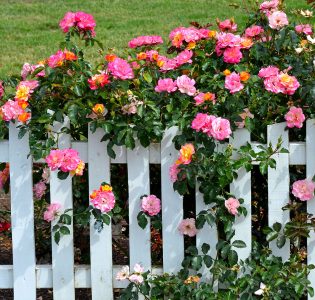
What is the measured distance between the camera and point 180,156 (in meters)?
3.13

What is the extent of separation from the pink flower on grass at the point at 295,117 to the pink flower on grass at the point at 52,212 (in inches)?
35.8

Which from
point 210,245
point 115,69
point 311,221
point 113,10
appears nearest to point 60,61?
point 115,69

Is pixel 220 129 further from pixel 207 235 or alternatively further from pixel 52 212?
pixel 52 212

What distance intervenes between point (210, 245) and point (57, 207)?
0.59 metres

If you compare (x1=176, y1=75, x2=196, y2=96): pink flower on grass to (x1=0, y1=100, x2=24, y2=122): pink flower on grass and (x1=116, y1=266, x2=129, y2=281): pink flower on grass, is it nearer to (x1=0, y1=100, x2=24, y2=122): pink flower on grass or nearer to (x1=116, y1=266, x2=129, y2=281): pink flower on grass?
(x1=0, y1=100, x2=24, y2=122): pink flower on grass

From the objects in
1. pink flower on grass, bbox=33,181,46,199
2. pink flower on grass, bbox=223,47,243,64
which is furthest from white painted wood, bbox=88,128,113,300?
pink flower on grass, bbox=223,47,243,64

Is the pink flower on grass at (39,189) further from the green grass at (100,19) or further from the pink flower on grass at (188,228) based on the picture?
the green grass at (100,19)

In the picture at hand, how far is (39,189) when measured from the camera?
11.3 ft

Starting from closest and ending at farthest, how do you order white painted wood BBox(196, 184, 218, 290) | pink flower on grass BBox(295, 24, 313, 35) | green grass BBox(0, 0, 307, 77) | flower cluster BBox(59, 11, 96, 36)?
1. white painted wood BBox(196, 184, 218, 290)
2. flower cluster BBox(59, 11, 96, 36)
3. pink flower on grass BBox(295, 24, 313, 35)
4. green grass BBox(0, 0, 307, 77)

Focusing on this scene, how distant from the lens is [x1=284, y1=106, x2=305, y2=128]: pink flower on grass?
3178 millimetres

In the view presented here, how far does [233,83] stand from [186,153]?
1.04 ft

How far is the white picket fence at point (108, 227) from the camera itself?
325cm

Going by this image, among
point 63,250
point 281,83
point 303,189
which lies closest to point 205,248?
point 303,189

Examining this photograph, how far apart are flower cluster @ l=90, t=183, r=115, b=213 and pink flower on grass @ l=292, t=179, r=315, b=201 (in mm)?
670
